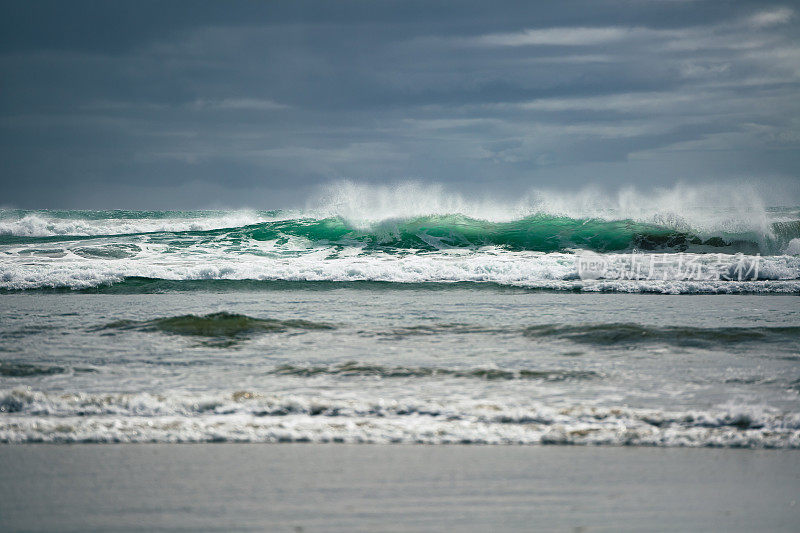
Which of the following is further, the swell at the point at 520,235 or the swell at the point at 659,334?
the swell at the point at 520,235

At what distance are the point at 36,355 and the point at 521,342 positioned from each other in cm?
480

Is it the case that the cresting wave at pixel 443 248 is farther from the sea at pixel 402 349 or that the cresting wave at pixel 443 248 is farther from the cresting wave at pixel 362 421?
the cresting wave at pixel 362 421

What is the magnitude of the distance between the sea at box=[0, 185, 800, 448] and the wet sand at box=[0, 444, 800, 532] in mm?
238

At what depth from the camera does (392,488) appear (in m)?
3.07

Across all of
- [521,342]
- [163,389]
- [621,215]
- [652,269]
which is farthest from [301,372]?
[621,215]

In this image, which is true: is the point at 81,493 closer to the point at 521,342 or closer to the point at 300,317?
the point at 521,342

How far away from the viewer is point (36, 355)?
19.6 feet

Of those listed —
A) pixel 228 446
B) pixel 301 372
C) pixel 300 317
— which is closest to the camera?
pixel 228 446

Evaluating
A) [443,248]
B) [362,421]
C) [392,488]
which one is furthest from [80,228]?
[392,488]

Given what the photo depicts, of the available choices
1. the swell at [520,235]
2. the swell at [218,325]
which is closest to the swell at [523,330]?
the swell at [218,325]

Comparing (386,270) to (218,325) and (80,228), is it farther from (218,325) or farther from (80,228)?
(80,228)

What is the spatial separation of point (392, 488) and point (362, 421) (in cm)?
109

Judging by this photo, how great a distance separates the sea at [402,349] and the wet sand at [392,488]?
0.24m

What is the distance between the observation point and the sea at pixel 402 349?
4043 mm
